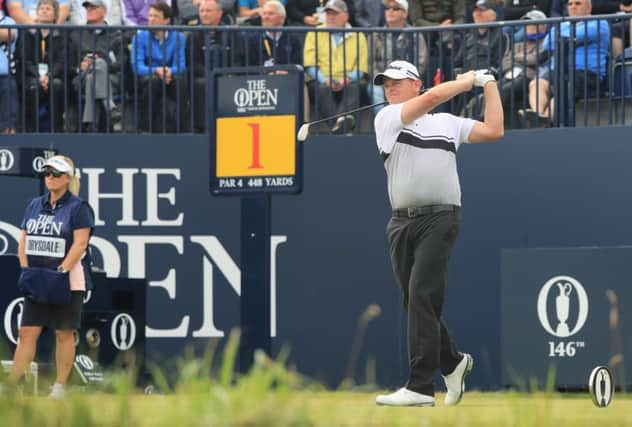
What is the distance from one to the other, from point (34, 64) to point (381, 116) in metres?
6.45

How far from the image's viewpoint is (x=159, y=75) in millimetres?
15125

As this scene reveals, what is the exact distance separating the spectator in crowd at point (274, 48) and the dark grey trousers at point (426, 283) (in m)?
5.91

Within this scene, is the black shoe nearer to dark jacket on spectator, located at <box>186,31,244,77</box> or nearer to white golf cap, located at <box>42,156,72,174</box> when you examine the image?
dark jacket on spectator, located at <box>186,31,244,77</box>

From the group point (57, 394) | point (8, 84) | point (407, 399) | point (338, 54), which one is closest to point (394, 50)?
point (338, 54)

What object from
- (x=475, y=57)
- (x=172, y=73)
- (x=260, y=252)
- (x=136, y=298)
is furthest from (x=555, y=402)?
(x=172, y=73)

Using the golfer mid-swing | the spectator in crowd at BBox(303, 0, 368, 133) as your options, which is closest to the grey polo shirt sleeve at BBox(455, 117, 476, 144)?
the golfer mid-swing

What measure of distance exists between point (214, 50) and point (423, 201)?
242 inches

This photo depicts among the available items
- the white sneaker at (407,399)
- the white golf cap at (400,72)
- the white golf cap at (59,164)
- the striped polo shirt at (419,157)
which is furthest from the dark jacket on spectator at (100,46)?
the white sneaker at (407,399)

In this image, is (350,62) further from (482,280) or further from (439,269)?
(439,269)

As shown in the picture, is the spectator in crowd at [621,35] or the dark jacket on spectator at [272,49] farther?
the dark jacket on spectator at [272,49]

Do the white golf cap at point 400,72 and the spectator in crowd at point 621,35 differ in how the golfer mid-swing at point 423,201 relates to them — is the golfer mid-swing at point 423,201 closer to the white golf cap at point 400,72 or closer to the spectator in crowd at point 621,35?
the white golf cap at point 400,72

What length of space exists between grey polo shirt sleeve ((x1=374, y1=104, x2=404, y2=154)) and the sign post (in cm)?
287

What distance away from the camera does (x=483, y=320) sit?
14.8m

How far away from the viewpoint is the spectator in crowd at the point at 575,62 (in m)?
14.4
